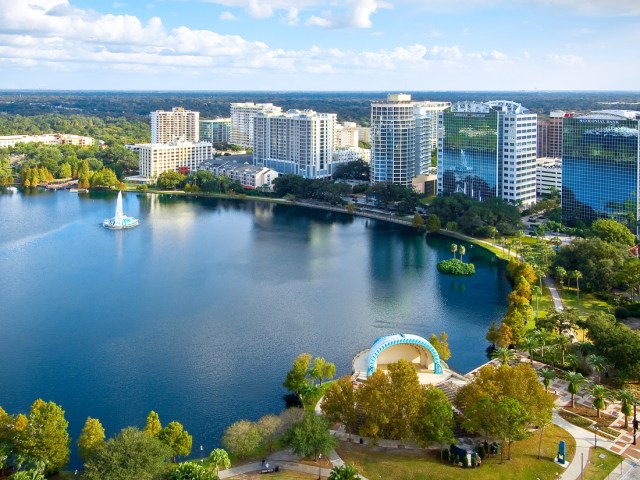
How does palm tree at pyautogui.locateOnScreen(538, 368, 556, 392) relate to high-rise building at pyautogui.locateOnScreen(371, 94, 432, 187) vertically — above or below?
below

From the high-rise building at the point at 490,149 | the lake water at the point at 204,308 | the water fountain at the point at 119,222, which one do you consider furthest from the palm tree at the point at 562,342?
the water fountain at the point at 119,222

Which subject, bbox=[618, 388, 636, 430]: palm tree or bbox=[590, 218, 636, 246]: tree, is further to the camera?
bbox=[590, 218, 636, 246]: tree

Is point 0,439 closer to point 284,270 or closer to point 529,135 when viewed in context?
point 284,270

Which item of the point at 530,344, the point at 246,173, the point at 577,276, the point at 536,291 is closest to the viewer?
the point at 530,344

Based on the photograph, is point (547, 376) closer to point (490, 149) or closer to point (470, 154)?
point (490, 149)

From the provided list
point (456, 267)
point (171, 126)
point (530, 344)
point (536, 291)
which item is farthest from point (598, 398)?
point (171, 126)

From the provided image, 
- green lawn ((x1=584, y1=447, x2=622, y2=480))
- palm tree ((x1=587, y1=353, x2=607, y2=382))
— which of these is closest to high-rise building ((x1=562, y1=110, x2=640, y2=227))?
palm tree ((x1=587, y1=353, x2=607, y2=382))

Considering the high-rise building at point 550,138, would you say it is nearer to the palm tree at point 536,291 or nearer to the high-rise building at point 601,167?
Result: the high-rise building at point 601,167

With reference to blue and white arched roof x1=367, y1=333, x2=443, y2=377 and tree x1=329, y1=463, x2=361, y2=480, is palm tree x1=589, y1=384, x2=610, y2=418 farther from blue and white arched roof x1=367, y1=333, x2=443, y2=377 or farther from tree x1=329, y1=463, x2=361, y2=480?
tree x1=329, y1=463, x2=361, y2=480
